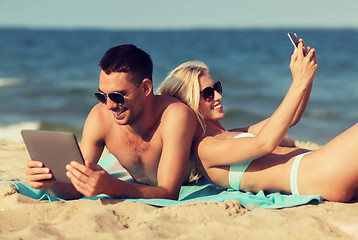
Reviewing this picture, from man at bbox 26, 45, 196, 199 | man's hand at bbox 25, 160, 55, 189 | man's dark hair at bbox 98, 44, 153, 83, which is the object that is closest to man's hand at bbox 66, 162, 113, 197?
man at bbox 26, 45, 196, 199

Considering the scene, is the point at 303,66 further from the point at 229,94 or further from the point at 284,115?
the point at 229,94

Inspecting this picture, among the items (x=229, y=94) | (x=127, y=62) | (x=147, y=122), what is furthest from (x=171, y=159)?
(x=229, y=94)

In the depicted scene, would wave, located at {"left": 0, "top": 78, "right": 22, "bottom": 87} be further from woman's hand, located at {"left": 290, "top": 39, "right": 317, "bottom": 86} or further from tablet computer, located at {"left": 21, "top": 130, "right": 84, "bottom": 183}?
woman's hand, located at {"left": 290, "top": 39, "right": 317, "bottom": 86}

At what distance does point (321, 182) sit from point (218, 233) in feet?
3.32

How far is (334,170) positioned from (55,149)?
2070 mm

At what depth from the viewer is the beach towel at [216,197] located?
346 centimetres

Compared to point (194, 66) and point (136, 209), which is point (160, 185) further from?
point (194, 66)

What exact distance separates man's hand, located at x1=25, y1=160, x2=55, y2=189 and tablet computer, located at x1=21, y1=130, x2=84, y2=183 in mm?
34

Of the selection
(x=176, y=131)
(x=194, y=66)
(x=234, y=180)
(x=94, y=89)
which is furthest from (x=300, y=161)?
(x=94, y=89)

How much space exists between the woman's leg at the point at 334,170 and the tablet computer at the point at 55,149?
5.69 ft

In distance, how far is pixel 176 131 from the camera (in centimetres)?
363

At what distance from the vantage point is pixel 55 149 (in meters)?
3.30

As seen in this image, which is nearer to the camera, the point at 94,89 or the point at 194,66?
the point at 194,66

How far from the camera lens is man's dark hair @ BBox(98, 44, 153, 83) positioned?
362 centimetres
